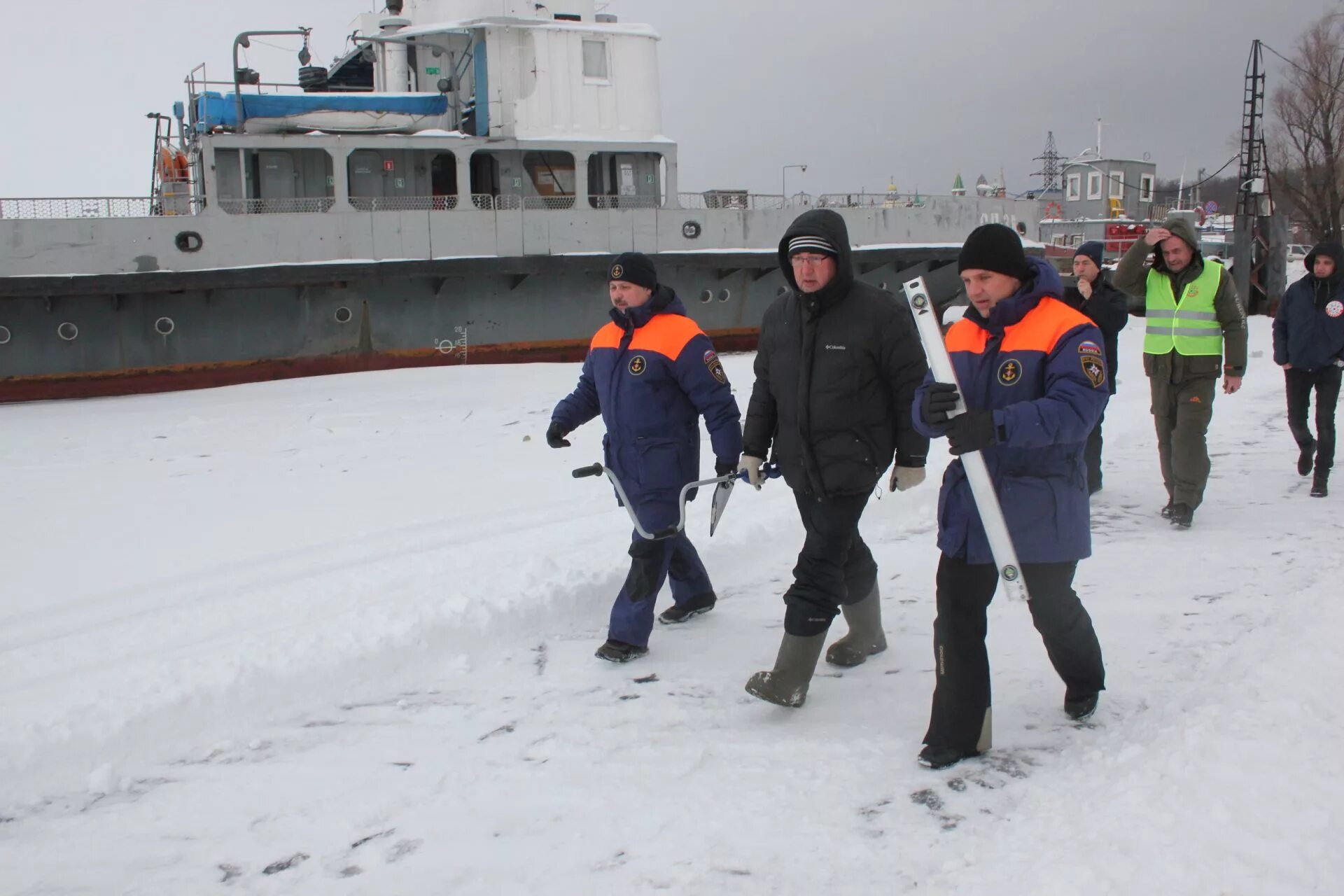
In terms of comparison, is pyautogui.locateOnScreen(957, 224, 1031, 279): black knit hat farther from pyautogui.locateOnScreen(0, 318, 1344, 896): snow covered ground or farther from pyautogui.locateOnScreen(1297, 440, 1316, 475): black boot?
pyautogui.locateOnScreen(1297, 440, 1316, 475): black boot

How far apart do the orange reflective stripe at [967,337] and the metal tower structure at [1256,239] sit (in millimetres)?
20462

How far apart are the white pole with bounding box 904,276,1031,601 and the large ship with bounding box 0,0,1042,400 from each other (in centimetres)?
1001

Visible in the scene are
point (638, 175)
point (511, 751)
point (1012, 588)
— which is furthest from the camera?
point (638, 175)

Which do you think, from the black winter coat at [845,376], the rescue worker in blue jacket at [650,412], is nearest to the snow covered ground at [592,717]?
the rescue worker in blue jacket at [650,412]

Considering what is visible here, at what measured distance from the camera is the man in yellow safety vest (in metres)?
5.39

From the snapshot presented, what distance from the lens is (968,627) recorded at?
2881 mm

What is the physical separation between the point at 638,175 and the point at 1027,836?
1236 cm

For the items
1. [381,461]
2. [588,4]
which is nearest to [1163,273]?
[381,461]

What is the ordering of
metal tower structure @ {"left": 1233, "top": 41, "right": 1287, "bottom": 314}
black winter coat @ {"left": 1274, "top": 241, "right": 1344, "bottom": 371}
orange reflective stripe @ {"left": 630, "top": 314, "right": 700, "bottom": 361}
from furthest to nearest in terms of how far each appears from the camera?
metal tower structure @ {"left": 1233, "top": 41, "right": 1287, "bottom": 314}, black winter coat @ {"left": 1274, "top": 241, "right": 1344, "bottom": 371}, orange reflective stripe @ {"left": 630, "top": 314, "right": 700, "bottom": 361}

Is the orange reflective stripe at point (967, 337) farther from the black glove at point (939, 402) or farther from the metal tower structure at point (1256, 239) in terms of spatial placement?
the metal tower structure at point (1256, 239)

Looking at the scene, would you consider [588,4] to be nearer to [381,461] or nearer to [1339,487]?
[381,461]

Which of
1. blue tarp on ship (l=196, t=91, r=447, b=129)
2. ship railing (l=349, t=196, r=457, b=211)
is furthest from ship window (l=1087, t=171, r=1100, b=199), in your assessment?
ship railing (l=349, t=196, r=457, b=211)

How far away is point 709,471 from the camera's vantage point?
6.86 meters

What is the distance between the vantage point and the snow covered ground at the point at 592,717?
8.00ft
